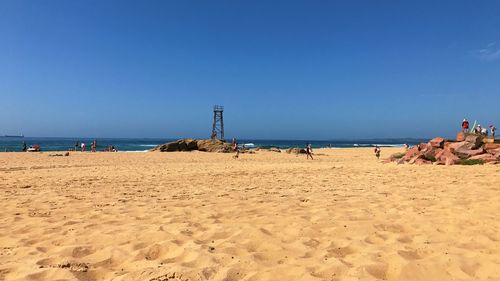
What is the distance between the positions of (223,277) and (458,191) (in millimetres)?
7200

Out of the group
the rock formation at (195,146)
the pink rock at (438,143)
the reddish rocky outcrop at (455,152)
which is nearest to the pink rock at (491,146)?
the reddish rocky outcrop at (455,152)

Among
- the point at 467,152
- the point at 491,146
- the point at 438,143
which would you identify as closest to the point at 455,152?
the point at 467,152

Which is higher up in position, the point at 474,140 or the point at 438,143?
the point at 474,140

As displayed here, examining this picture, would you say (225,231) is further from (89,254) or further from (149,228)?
(89,254)

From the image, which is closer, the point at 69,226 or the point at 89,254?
the point at 89,254

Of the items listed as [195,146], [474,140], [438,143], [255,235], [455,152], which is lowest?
[255,235]

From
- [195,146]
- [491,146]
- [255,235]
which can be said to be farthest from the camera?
[195,146]

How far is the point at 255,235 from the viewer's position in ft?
16.5

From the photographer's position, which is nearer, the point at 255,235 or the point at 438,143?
the point at 255,235

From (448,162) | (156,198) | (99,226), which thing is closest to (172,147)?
(448,162)

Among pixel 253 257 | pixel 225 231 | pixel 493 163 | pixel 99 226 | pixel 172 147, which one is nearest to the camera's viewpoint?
pixel 253 257

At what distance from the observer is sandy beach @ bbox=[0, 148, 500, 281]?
3777 mm

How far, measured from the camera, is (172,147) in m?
44.4

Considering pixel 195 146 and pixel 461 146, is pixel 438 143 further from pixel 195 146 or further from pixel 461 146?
pixel 195 146
